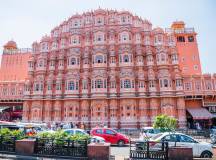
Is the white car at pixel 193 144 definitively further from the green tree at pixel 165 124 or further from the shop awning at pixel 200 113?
the shop awning at pixel 200 113

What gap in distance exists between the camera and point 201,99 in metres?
34.5

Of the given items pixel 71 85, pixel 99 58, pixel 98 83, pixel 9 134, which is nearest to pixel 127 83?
pixel 98 83

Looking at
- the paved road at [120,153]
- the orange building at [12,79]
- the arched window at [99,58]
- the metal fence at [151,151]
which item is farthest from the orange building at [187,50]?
the orange building at [12,79]

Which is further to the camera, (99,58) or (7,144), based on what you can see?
(99,58)

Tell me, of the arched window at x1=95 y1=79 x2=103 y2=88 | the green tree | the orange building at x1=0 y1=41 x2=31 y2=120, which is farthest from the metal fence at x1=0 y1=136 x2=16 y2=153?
the orange building at x1=0 y1=41 x2=31 y2=120

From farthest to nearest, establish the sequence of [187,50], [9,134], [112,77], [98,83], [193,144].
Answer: [187,50]
[98,83]
[112,77]
[9,134]
[193,144]

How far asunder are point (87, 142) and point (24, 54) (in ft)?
135

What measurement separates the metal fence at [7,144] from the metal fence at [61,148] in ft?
5.57

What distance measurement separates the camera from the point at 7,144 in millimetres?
12602

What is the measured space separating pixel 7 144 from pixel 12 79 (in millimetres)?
35711

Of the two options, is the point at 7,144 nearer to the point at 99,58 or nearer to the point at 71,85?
the point at 71,85

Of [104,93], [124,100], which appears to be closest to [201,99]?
[124,100]

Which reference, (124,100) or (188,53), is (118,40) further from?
(188,53)

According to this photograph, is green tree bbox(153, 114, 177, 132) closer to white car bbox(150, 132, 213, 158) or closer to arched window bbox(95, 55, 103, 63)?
white car bbox(150, 132, 213, 158)
